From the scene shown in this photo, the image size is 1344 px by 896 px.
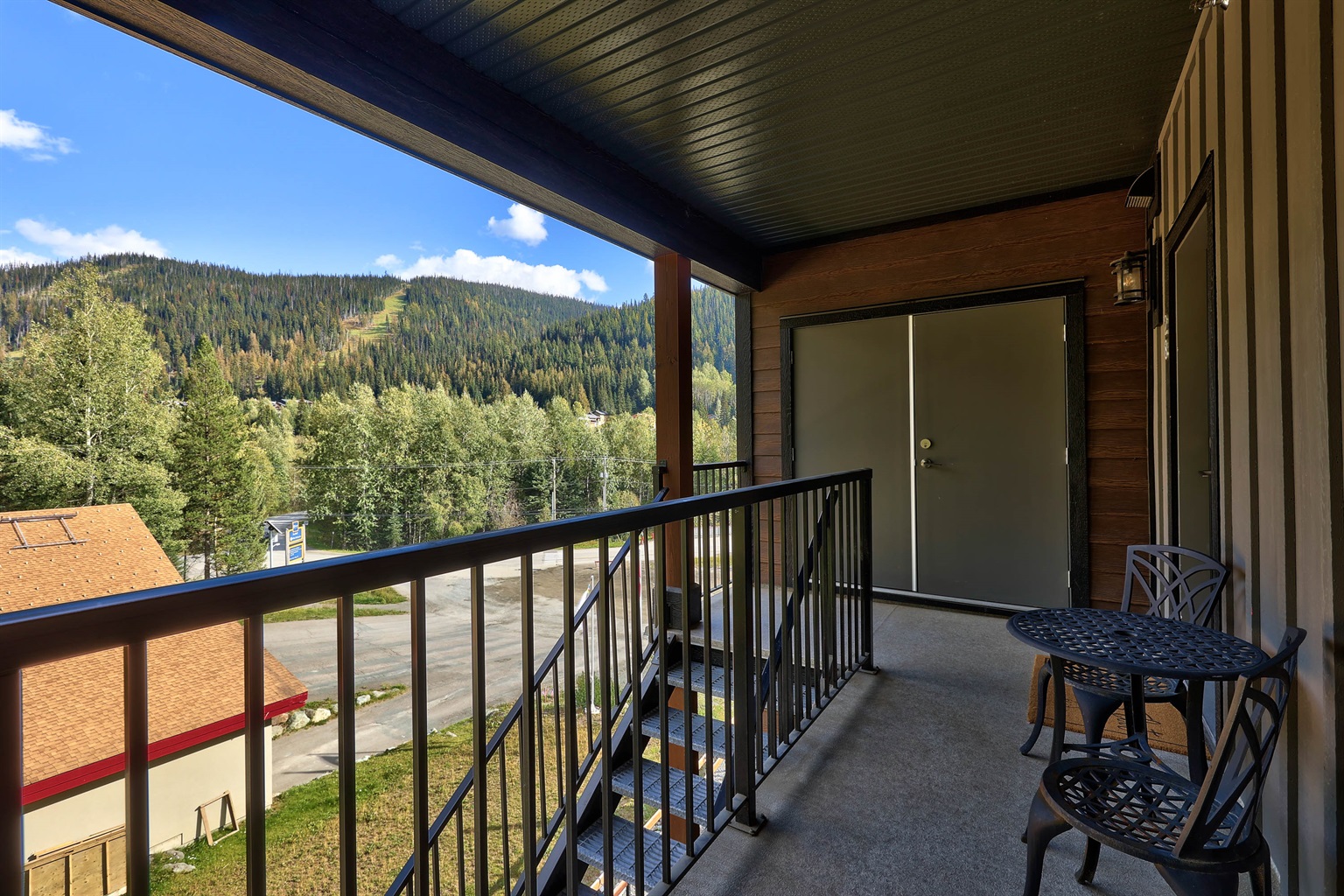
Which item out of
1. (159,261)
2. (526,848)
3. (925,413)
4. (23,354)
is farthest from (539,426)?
(526,848)

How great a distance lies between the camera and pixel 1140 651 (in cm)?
142

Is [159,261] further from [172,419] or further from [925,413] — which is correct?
[925,413]

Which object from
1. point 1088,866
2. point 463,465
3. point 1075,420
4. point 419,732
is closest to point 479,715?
point 419,732

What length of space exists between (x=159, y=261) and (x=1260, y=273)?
1073cm

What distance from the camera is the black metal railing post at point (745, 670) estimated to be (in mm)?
1738

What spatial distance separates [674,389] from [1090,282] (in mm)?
2698

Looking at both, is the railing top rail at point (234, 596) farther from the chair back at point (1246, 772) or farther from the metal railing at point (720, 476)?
the metal railing at point (720, 476)

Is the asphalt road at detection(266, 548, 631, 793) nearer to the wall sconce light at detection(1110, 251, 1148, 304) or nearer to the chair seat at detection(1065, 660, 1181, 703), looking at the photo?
the chair seat at detection(1065, 660, 1181, 703)

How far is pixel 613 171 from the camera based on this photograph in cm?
319

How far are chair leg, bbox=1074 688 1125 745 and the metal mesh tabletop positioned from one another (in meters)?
0.26

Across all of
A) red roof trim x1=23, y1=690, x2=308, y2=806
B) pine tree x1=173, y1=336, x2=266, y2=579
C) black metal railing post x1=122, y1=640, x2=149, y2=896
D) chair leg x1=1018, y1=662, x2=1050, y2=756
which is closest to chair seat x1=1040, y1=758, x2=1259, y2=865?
chair leg x1=1018, y1=662, x2=1050, y2=756

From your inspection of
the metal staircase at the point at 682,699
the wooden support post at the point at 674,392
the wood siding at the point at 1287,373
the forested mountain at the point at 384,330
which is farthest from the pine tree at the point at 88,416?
the wood siding at the point at 1287,373

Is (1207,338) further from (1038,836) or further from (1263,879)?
(1038,836)

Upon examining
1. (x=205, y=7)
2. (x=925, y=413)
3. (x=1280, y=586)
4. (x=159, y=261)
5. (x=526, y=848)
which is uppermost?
(x=159, y=261)
